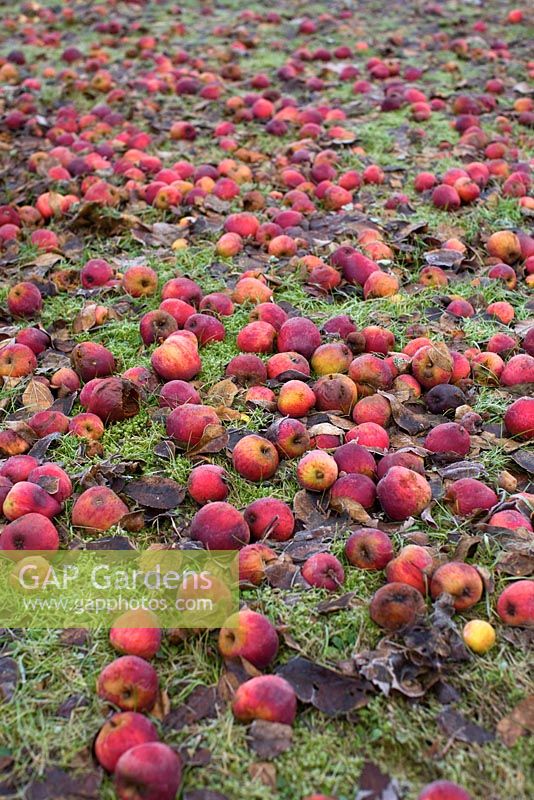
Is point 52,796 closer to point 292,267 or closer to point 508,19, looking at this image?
point 292,267

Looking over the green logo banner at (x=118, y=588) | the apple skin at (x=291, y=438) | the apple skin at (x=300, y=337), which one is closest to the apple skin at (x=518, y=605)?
the green logo banner at (x=118, y=588)

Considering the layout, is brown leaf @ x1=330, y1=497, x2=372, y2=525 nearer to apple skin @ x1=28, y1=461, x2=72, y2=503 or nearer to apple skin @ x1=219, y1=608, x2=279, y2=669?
apple skin @ x1=219, y1=608, x2=279, y2=669

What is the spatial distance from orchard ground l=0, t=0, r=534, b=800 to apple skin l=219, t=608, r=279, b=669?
3.2 inches

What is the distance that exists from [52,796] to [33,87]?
337 inches

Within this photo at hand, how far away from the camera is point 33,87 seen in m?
8.95

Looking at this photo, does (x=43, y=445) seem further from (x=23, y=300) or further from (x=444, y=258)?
(x=444, y=258)

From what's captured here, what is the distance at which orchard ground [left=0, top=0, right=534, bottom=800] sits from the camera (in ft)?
7.77

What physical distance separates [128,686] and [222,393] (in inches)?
69.4

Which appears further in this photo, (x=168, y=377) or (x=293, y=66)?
(x=293, y=66)

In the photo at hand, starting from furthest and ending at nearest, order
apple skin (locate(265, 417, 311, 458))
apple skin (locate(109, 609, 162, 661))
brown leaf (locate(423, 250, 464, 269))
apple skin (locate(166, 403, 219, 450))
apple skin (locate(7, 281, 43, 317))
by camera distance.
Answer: brown leaf (locate(423, 250, 464, 269)) < apple skin (locate(7, 281, 43, 317)) < apple skin (locate(166, 403, 219, 450)) < apple skin (locate(265, 417, 311, 458)) < apple skin (locate(109, 609, 162, 661))

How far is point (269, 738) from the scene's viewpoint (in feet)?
7.91

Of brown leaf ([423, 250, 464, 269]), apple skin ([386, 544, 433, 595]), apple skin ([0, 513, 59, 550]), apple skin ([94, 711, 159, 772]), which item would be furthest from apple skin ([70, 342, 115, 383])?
brown leaf ([423, 250, 464, 269])

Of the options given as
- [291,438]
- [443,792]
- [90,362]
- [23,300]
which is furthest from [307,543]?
[23,300]

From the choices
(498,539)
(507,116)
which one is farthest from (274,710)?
(507,116)
